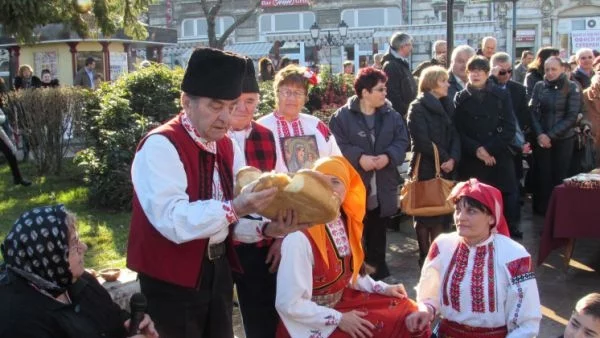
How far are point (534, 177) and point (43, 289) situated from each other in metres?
6.91

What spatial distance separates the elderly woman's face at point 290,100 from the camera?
4.18m

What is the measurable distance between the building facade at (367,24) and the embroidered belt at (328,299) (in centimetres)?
2610

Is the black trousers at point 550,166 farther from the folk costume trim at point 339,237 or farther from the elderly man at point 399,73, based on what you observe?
the folk costume trim at point 339,237

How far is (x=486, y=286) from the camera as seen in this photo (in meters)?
3.37

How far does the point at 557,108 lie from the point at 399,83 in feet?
5.66

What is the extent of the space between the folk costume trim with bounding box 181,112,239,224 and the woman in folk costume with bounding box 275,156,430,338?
0.54 metres

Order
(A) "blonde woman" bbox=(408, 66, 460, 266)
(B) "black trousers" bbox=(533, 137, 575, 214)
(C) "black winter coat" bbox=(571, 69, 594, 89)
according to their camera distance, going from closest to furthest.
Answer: (A) "blonde woman" bbox=(408, 66, 460, 266) < (B) "black trousers" bbox=(533, 137, 575, 214) < (C) "black winter coat" bbox=(571, 69, 594, 89)

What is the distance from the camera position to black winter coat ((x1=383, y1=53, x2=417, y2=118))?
25.2ft

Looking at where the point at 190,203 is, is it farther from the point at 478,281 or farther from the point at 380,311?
the point at 478,281

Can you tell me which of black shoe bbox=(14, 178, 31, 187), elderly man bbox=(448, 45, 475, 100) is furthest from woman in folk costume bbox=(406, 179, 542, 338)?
black shoe bbox=(14, 178, 31, 187)

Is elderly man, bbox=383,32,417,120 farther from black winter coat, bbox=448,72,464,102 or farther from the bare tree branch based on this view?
the bare tree branch

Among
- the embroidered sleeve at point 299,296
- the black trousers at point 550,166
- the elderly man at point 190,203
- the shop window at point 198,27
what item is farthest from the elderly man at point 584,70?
the shop window at point 198,27

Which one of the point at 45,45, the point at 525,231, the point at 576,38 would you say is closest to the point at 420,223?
the point at 525,231

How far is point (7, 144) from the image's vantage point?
367 inches
